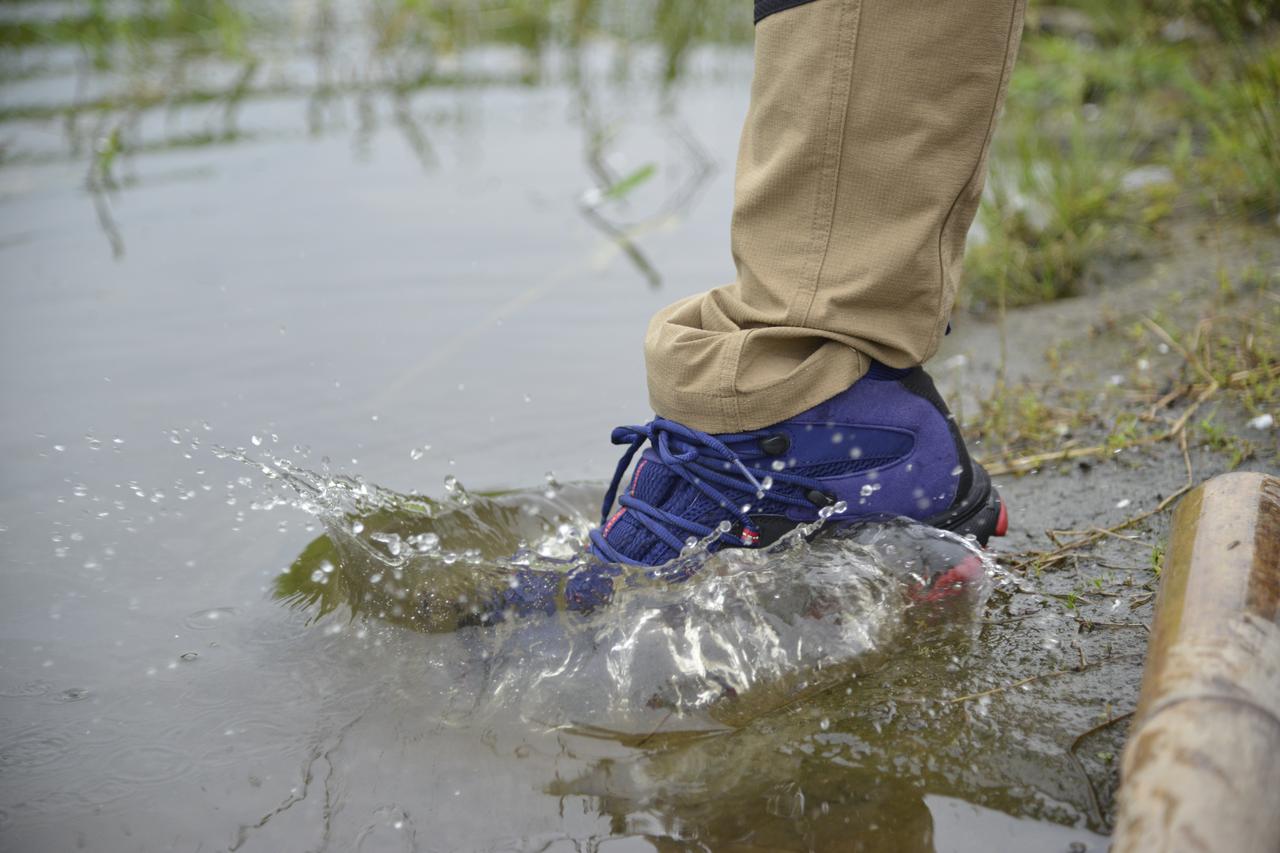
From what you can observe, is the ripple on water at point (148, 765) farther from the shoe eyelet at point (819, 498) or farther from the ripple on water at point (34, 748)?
the shoe eyelet at point (819, 498)

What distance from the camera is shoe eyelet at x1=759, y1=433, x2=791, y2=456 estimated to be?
185 cm

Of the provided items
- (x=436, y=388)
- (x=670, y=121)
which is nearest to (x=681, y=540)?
(x=436, y=388)

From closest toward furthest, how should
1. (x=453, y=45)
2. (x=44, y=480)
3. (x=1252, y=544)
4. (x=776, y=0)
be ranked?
1. (x=1252, y=544)
2. (x=776, y=0)
3. (x=44, y=480)
4. (x=453, y=45)

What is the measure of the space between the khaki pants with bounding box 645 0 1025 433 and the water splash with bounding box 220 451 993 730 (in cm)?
27

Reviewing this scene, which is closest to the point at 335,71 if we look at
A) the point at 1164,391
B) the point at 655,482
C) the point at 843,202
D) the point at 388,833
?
the point at 1164,391

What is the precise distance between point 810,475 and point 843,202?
467mm

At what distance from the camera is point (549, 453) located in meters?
2.79

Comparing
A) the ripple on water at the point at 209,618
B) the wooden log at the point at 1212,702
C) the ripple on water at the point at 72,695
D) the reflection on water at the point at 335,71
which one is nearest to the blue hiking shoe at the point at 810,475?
the wooden log at the point at 1212,702

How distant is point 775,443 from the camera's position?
186cm

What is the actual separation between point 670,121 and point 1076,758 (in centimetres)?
503

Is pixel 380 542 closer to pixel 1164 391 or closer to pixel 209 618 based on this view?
pixel 209 618

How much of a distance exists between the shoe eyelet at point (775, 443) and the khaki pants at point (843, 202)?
1.2 inches

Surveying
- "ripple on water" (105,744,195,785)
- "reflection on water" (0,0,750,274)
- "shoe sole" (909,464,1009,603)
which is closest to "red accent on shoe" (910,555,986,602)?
"shoe sole" (909,464,1009,603)

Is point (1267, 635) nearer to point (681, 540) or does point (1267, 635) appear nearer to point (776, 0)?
point (681, 540)
